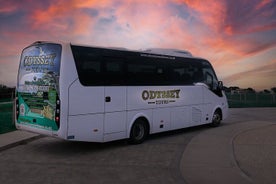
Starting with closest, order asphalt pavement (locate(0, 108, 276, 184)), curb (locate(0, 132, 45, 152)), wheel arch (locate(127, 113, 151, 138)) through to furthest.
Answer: asphalt pavement (locate(0, 108, 276, 184))
curb (locate(0, 132, 45, 152))
wheel arch (locate(127, 113, 151, 138))

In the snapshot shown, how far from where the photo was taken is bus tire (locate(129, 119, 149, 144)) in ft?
34.7

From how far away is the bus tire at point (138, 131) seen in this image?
10.6 metres

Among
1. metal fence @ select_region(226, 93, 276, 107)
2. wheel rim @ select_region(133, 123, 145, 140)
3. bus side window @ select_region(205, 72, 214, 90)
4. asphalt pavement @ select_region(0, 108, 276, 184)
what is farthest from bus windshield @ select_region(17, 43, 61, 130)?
metal fence @ select_region(226, 93, 276, 107)

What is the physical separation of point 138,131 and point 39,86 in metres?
3.40

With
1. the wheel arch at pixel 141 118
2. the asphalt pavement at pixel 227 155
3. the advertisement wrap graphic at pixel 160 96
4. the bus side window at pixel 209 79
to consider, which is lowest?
the asphalt pavement at pixel 227 155

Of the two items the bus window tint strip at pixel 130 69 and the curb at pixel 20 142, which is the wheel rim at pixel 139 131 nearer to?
the bus window tint strip at pixel 130 69

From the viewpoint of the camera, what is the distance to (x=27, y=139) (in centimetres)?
1107

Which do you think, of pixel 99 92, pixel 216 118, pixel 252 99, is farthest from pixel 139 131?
Answer: pixel 252 99

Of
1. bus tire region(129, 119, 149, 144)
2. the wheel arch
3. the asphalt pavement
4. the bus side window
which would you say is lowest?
the asphalt pavement

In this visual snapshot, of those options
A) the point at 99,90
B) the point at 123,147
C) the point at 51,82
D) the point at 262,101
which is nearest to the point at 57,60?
the point at 51,82

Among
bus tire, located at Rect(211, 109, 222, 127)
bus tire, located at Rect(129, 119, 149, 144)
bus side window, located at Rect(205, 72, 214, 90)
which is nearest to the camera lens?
bus tire, located at Rect(129, 119, 149, 144)

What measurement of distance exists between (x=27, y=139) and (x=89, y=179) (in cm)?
512

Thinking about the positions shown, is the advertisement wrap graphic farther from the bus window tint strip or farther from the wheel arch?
the wheel arch

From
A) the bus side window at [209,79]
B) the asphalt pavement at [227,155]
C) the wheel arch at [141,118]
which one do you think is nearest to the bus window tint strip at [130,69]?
the bus side window at [209,79]
